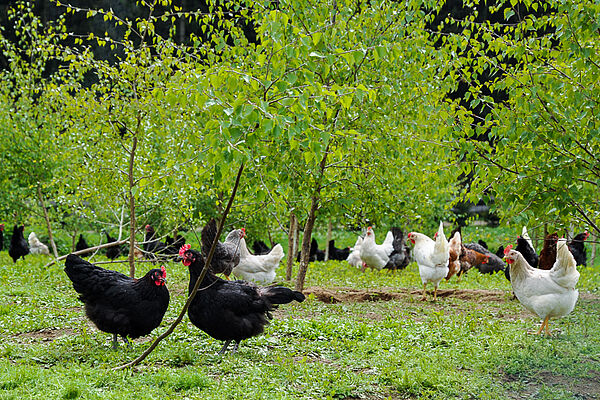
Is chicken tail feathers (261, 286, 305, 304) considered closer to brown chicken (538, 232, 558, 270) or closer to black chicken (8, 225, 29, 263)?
brown chicken (538, 232, 558, 270)

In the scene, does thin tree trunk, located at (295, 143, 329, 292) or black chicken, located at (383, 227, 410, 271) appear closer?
thin tree trunk, located at (295, 143, 329, 292)

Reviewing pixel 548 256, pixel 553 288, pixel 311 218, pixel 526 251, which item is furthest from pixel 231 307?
pixel 526 251

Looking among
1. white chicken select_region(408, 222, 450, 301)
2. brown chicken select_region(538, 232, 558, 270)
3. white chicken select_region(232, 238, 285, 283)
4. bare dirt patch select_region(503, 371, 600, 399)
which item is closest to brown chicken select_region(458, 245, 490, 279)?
white chicken select_region(408, 222, 450, 301)

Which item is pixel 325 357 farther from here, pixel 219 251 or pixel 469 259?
pixel 469 259

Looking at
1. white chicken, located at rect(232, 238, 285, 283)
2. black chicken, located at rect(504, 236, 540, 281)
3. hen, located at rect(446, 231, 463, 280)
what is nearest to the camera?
black chicken, located at rect(504, 236, 540, 281)

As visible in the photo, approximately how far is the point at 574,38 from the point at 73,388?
17.8 ft

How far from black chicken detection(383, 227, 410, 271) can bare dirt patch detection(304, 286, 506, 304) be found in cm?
457

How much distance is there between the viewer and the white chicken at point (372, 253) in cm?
1584

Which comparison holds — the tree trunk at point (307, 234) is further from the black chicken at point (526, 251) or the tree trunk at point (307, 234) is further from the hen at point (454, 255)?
the black chicken at point (526, 251)

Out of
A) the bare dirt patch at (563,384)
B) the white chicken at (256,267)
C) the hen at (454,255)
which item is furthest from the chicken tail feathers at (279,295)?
the hen at (454,255)

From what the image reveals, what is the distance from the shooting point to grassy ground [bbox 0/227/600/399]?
16.9 ft

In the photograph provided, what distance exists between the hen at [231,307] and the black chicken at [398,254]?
10560 mm

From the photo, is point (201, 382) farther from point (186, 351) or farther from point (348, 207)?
point (348, 207)

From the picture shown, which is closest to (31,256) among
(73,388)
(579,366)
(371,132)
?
(371,132)
